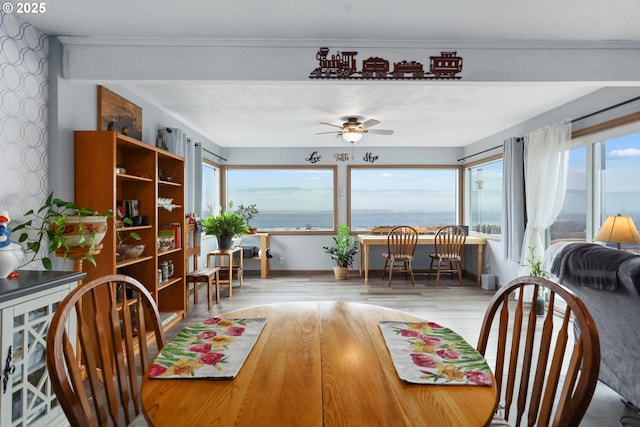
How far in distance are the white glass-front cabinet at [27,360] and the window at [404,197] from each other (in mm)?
5535

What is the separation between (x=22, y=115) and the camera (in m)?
2.33

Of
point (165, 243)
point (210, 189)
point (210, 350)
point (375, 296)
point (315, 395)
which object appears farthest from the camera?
point (210, 189)

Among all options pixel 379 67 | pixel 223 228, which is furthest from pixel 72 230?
pixel 223 228

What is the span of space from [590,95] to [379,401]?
164 inches

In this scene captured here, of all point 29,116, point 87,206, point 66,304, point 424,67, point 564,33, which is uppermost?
point 564,33

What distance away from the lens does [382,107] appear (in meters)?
4.25

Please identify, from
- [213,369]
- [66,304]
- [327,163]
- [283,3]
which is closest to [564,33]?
[283,3]

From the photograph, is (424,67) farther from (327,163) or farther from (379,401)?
(327,163)

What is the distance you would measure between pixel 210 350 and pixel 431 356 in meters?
0.69

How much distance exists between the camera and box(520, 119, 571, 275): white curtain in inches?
163

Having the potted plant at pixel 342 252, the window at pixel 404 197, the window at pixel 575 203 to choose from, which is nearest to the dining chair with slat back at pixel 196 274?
the potted plant at pixel 342 252

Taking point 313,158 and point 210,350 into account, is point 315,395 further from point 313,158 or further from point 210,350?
point 313,158

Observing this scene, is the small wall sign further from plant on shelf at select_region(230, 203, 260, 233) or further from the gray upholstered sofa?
the gray upholstered sofa

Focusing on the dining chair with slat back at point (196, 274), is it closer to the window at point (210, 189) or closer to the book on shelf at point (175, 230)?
the book on shelf at point (175, 230)
